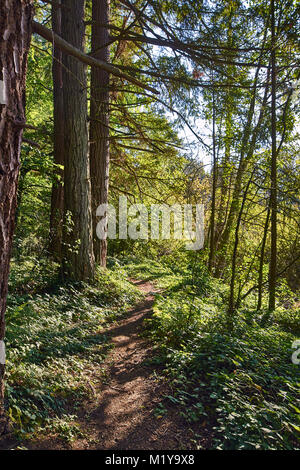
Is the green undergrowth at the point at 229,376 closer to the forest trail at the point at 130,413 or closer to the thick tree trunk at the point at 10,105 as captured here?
the forest trail at the point at 130,413

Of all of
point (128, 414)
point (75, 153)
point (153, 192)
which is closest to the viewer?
point (128, 414)

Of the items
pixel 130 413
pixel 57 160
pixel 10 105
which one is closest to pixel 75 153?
pixel 57 160

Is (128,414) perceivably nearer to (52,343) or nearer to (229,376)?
(229,376)

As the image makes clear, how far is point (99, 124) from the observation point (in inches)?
294

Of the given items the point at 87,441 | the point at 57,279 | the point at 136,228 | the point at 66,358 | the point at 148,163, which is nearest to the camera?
the point at 87,441

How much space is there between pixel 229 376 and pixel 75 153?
16.4 feet

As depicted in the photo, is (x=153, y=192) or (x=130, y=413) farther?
(x=153, y=192)

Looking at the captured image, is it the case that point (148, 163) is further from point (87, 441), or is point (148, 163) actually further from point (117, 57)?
point (87, 441)

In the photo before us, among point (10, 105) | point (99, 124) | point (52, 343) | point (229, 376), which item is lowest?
point (229, 376)

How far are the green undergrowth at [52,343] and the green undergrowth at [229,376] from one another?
99 centimetres

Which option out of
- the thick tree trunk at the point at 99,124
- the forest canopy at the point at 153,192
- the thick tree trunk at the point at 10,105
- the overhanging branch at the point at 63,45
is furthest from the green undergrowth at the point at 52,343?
the overhanging branch at the point at 63,45

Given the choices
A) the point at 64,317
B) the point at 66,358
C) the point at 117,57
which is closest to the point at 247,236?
the point at 64,317

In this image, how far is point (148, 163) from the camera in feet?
30.7

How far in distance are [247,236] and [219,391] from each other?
488 cm
